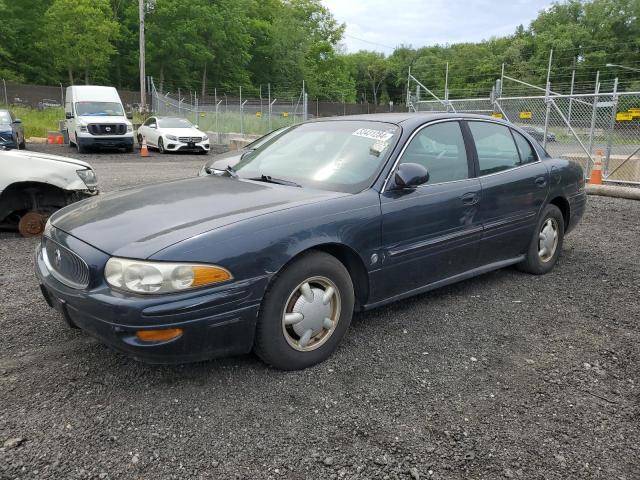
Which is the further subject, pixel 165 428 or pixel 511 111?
pixel 511 111

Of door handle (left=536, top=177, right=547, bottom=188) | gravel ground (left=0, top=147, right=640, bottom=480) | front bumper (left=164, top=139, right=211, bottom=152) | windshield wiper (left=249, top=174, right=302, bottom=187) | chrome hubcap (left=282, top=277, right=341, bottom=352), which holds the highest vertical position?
windshield wiper (left=249, top=174, right=302, bottom=187)

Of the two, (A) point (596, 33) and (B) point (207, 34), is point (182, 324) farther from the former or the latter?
(A) point (596, 33)

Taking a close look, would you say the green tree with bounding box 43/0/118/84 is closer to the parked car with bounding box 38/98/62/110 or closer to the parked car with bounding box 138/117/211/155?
the parked car with bounding box 38/98/62/110

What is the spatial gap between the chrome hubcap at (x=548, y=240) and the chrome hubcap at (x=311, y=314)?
256cm

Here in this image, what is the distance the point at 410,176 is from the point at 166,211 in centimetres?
152

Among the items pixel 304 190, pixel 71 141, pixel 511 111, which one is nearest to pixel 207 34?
pixel 71 141

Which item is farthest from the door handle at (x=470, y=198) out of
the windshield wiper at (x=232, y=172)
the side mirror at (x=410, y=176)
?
the windshield wiper at (x=232, y=172)

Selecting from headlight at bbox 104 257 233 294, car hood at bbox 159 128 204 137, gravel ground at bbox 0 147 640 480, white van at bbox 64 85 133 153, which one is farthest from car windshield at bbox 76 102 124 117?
headlight at bbox 104 257 233 294

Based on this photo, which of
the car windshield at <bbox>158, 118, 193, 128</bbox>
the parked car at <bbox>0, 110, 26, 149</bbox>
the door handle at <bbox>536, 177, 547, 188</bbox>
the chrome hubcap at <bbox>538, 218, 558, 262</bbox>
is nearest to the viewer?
the door handle at <bbox>536, 177, 547, 188</bbox>

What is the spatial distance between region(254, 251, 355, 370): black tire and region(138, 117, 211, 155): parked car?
16.4 metres

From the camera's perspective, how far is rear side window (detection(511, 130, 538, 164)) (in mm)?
4660

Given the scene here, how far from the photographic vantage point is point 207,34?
58125 mm

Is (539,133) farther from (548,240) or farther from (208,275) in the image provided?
(208,275)

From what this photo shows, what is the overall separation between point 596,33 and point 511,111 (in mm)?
58451
